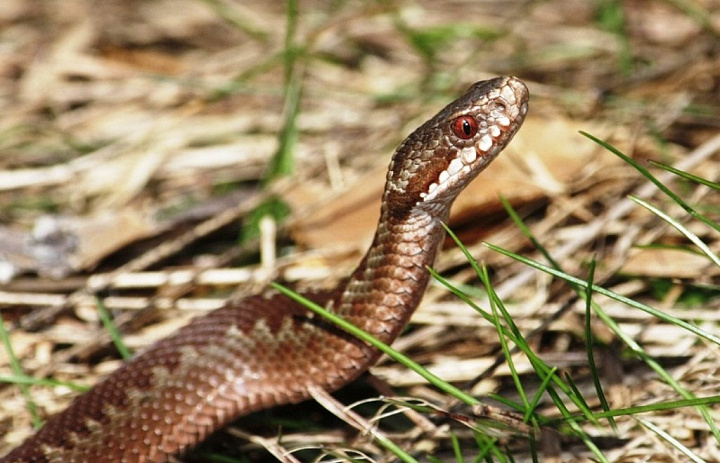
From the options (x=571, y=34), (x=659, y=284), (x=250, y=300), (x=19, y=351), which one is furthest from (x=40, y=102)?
(x=659, y=284)

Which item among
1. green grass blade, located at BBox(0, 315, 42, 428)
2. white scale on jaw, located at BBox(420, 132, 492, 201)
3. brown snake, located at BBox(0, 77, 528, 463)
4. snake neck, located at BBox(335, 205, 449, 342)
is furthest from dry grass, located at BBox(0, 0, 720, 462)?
white scale on jaw, located at BBox(420, 132, 492, 201)

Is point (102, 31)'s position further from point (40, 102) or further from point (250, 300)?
point (250, 300)

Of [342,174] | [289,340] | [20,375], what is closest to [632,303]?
[289,340]

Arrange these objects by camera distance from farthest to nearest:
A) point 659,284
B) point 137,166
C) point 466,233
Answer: point 137,166 → point 466,233 → point 659,284

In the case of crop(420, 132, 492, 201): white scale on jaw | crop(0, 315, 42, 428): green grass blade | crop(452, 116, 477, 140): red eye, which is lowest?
crop(0, 315, 42, 428): green grass blade

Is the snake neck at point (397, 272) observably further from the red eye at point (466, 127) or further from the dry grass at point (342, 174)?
the dry grass at point (342, 174)

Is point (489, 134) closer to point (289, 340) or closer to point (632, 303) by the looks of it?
point (632, 303)

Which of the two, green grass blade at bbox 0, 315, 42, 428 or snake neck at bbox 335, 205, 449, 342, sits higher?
snake neck at bbox 335, 205, 449, 342

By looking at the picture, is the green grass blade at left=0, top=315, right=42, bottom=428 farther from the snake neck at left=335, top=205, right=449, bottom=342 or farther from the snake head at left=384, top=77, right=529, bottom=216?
the snake head at left=384, top=77, right=529, bottom=216

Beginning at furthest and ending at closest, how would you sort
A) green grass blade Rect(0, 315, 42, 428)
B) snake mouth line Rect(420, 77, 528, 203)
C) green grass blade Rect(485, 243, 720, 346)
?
green grass blade Rect(0, 315, 42, 428) < snake mouth line Rect(420, 77, 528, 203) < green grass blade Rect(485, 243, 720, 346)
